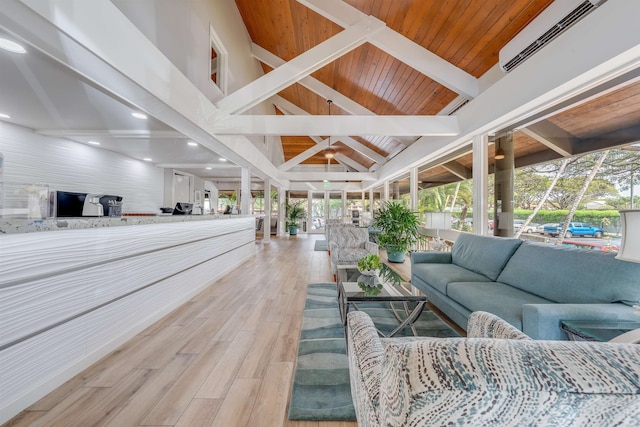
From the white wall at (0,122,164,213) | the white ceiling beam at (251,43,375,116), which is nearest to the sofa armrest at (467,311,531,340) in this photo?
the white wall at (0,122,164,213)

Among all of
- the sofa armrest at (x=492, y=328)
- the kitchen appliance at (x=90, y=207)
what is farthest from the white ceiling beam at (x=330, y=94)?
the sofa armrest at (x=492, y=328)

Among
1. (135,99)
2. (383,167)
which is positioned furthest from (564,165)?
(383,167)

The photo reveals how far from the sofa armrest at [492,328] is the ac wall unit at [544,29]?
2633 millimetres

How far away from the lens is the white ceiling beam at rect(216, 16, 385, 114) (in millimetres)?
4086

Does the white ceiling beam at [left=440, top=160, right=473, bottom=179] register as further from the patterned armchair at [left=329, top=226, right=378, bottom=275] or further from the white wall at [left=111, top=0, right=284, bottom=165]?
the white wall at [left=111, top=0, right=284, bottom=165]

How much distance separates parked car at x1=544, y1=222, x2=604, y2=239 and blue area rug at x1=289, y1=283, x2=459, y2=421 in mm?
1503

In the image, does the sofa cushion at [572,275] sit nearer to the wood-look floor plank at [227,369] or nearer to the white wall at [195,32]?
the wood-look floor plank at [227,369]

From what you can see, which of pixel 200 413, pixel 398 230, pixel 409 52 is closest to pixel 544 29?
pixel 409 52

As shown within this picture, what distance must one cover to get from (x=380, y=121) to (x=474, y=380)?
406 cm

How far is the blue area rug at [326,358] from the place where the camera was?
5.01ft

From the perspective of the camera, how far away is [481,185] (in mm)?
4012

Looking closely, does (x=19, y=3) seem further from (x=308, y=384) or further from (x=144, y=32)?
(x=308, y=384)

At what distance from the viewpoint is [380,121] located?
4.10 m

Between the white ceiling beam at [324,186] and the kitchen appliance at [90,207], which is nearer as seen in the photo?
the kitchen appliance at [90,207]
